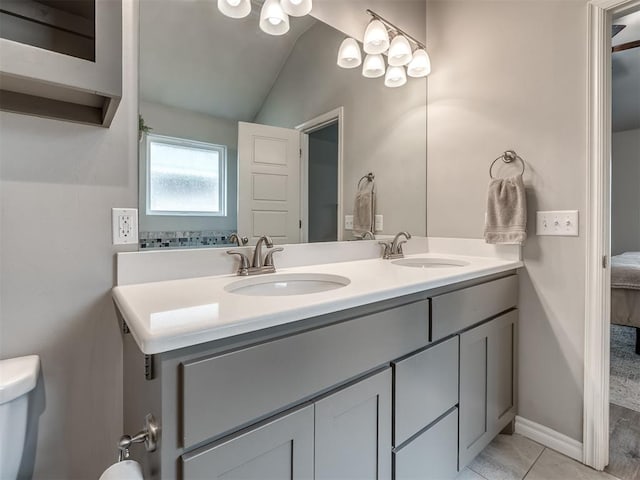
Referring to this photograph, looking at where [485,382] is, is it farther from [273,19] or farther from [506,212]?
[273,19]

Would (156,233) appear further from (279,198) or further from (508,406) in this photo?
(508,406)

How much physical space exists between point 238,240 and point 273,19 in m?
0.95

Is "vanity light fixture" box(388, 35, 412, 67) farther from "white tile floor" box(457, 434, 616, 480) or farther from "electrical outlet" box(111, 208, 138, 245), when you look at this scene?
"white tile floor" box(457, 434, 616, 480)

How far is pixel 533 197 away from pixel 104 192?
1.80 m

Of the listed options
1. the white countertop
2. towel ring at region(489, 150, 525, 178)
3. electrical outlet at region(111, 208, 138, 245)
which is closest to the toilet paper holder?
the white countertop

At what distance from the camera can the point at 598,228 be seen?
53.8 inches

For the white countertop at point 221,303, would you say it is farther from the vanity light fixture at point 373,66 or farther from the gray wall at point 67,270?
the vanity light fixture at point 373,66

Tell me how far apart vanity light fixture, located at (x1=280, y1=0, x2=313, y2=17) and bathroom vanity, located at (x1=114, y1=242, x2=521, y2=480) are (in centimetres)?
111

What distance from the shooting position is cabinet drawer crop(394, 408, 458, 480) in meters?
1.04

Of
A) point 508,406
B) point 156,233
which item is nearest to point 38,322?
point 156,233

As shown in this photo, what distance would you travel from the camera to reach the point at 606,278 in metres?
1.38

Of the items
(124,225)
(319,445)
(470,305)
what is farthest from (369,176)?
(319,445)

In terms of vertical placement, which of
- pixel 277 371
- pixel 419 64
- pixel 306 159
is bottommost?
pixel 277 371

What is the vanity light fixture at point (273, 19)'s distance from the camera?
4.42ft
